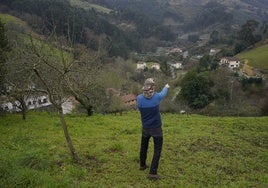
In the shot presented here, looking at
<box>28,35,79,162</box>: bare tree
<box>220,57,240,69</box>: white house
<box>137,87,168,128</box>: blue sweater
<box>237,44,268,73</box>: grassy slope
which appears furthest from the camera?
<box>220,57,240,69</box>: white house

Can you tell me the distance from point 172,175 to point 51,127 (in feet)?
27.5

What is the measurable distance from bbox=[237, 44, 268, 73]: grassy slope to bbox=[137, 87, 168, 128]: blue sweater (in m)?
52.1

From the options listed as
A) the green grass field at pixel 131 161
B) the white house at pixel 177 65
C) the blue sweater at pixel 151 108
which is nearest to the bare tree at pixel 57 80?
the green grass field at pixel 131 161

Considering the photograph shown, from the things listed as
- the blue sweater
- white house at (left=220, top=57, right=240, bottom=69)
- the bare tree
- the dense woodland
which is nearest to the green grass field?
the bare tree

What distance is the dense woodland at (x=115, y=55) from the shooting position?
9883 millimetres

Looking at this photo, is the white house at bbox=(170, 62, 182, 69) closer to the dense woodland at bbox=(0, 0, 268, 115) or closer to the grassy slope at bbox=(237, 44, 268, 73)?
the dense woodland at bbox=(0, 0, 268, 115)

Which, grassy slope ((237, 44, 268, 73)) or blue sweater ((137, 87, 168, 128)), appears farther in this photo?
grassy slope ((237, 44, 268, 73))

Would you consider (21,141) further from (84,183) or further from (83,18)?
Result: (83,18)

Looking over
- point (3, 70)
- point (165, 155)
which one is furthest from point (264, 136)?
point (3, 70)

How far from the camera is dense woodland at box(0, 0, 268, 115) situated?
9.88 meters

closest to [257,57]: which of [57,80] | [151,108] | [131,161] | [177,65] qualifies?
[177,65]

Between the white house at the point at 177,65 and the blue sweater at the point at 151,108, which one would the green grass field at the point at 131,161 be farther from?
the white house at the point at 177,65

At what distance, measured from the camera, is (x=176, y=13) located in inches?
6654

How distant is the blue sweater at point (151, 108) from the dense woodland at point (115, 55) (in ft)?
7.00
